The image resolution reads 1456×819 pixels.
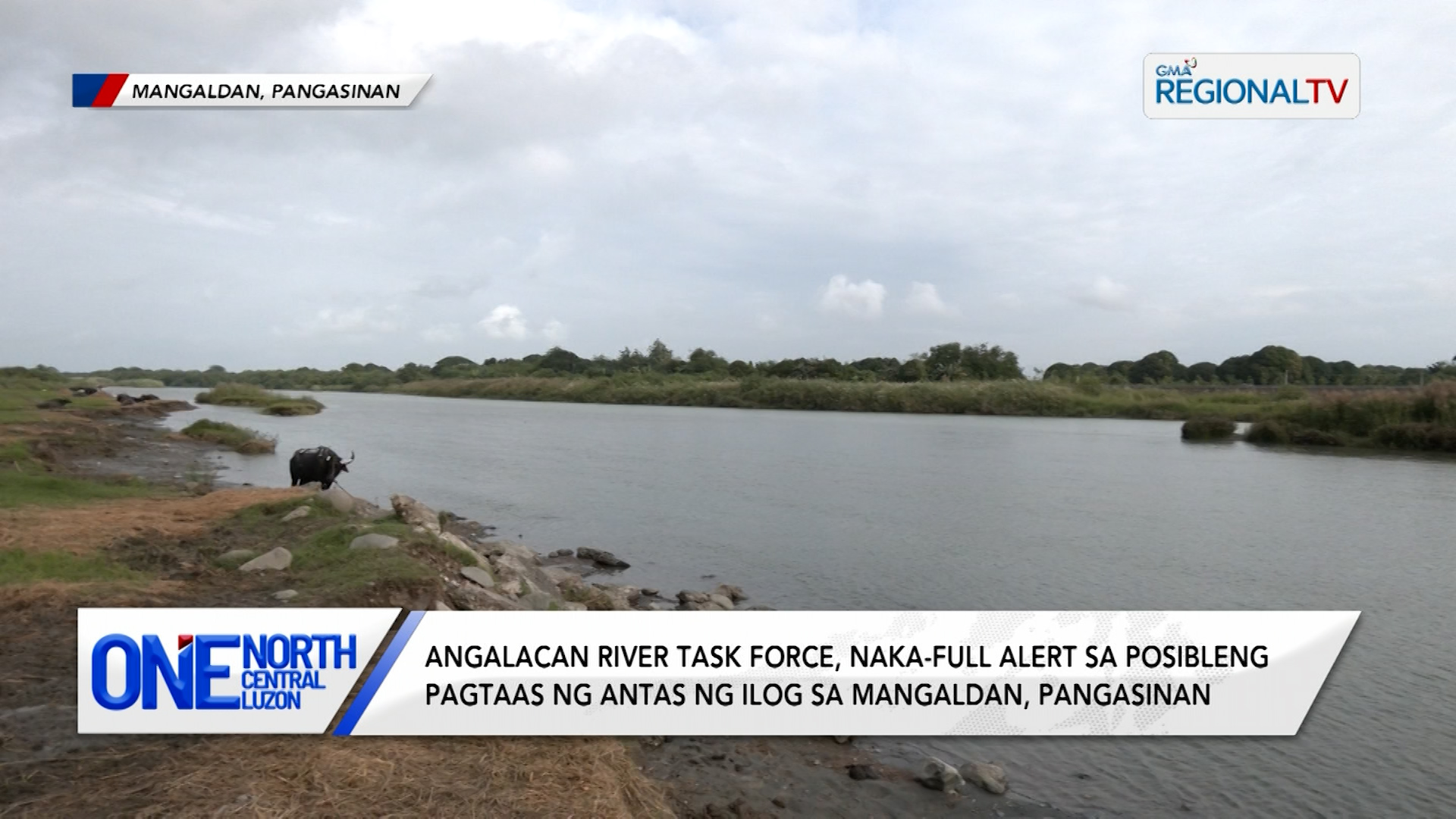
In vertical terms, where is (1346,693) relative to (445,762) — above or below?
below

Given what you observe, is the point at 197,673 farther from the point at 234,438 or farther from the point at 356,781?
the point at 234,438

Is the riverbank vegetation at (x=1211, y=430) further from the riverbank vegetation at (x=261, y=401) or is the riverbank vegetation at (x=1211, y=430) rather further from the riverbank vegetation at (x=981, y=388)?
the riverbank vegetation at (x=261, y=401)

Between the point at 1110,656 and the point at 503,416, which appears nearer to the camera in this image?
the point at 1110,656

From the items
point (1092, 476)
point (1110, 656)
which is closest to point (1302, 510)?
point (1092, 476)

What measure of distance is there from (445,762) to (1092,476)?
31408 mm

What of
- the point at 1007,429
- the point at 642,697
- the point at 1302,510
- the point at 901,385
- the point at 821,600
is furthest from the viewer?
the point at 901,385

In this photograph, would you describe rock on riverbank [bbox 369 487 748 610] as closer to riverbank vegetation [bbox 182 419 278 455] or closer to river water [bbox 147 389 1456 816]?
river water [bbox 147 389 1456 816]

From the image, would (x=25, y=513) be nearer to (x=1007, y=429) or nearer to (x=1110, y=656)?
(x=1110, y=656)

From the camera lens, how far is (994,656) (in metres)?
9.34

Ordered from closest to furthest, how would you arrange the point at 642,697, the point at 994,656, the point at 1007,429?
the point at 642,697, the point at 994,656, the point at 1007,429

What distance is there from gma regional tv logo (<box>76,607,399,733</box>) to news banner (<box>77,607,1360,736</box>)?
1 cm

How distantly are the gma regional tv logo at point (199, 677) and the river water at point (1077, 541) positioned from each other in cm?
520

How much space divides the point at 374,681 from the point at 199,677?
1051 mm

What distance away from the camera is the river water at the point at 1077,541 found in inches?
308
